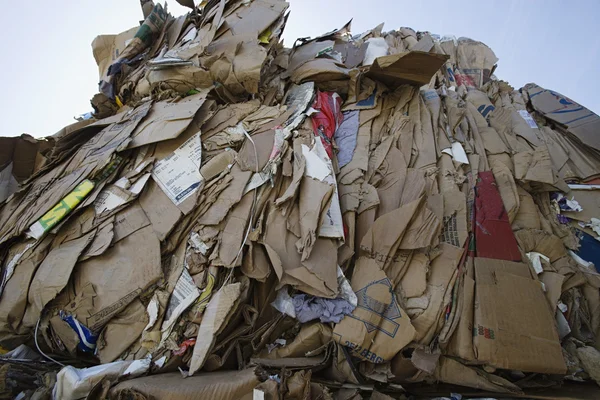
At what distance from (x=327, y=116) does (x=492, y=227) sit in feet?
3.91

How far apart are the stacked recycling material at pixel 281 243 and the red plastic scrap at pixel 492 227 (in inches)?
0.4

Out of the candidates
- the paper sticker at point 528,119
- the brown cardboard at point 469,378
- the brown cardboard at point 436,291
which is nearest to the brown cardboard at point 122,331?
the brown cardboard at point 436,291

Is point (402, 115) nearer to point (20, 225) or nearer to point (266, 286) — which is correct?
point (266, 286)

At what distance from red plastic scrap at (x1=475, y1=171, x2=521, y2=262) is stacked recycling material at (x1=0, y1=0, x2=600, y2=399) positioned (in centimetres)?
1

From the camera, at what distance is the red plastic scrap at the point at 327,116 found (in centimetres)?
196

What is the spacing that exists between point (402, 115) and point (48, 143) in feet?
8.02

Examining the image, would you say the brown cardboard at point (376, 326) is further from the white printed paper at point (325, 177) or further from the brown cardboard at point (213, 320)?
the brown cardboard at point (213, 320)

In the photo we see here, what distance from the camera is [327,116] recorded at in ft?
6.89

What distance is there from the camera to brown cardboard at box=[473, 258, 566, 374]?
1451 millimetres

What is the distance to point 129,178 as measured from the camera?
1.71 m

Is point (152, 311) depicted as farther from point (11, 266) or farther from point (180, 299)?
point (11, 266)

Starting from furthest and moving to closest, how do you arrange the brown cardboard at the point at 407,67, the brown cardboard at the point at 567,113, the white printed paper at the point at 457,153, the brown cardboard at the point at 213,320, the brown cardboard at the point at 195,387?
1. the brown cardboard at the point at 567,113
2. the white printed paper at the point at 457,153
3. the brown cardboard at the point at 407,67
4. the brown cardboard at the point at 213,320
5. the brown cardboard at the point at 195,387

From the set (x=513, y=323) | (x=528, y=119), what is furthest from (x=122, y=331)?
(x=528, y=119)

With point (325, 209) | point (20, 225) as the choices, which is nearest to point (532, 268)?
point (325, 209)
